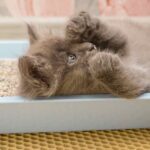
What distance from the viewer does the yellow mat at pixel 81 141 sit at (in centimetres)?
135

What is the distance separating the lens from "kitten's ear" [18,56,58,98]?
1288 millimetres

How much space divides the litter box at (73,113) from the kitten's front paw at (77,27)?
0.27 m

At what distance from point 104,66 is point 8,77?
64 centimetres

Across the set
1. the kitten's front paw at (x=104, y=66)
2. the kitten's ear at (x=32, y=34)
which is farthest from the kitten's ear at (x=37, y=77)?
the kitten's ear at (x=32, y=34)

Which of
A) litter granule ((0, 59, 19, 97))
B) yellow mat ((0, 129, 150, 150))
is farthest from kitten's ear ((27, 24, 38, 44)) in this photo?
yellow mat ((0, 129, 150, 150))

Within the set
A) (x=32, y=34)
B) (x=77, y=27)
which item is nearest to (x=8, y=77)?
(x=32, y=34)

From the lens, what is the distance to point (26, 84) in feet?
4.45

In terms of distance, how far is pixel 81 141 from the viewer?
1.39m

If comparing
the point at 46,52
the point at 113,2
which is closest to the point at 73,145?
the point at 46,52

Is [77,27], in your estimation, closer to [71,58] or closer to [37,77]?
[71,58]

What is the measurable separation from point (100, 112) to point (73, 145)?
150mm

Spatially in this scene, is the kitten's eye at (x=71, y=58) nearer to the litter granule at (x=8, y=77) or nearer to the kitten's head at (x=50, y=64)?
the kitten's head at (x=50, y=64)

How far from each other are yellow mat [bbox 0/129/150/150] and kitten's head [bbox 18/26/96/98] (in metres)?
0.18

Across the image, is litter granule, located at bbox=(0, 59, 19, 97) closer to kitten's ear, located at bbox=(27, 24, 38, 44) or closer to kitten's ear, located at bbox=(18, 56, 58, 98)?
kitten's ear, located at bbox=(27, 24, 38, 44)
